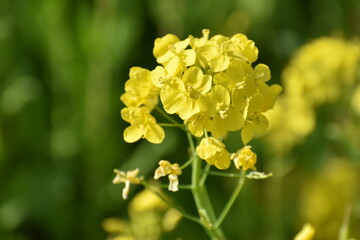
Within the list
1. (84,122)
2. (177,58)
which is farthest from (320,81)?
(177,58)

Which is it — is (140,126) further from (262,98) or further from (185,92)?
(262,98)

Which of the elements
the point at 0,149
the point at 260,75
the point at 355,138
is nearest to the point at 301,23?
the point at 355,138

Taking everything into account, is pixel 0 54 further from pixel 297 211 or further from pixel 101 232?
pixel 297 211

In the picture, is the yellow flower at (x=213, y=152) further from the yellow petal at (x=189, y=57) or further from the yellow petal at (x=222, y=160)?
the yellow petal at (x=189, y=57)

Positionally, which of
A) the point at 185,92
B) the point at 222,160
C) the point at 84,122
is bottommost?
the point at 84,122

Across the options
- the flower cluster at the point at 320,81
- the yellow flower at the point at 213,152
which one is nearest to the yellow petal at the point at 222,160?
the yellow flower at the point at 213,152
